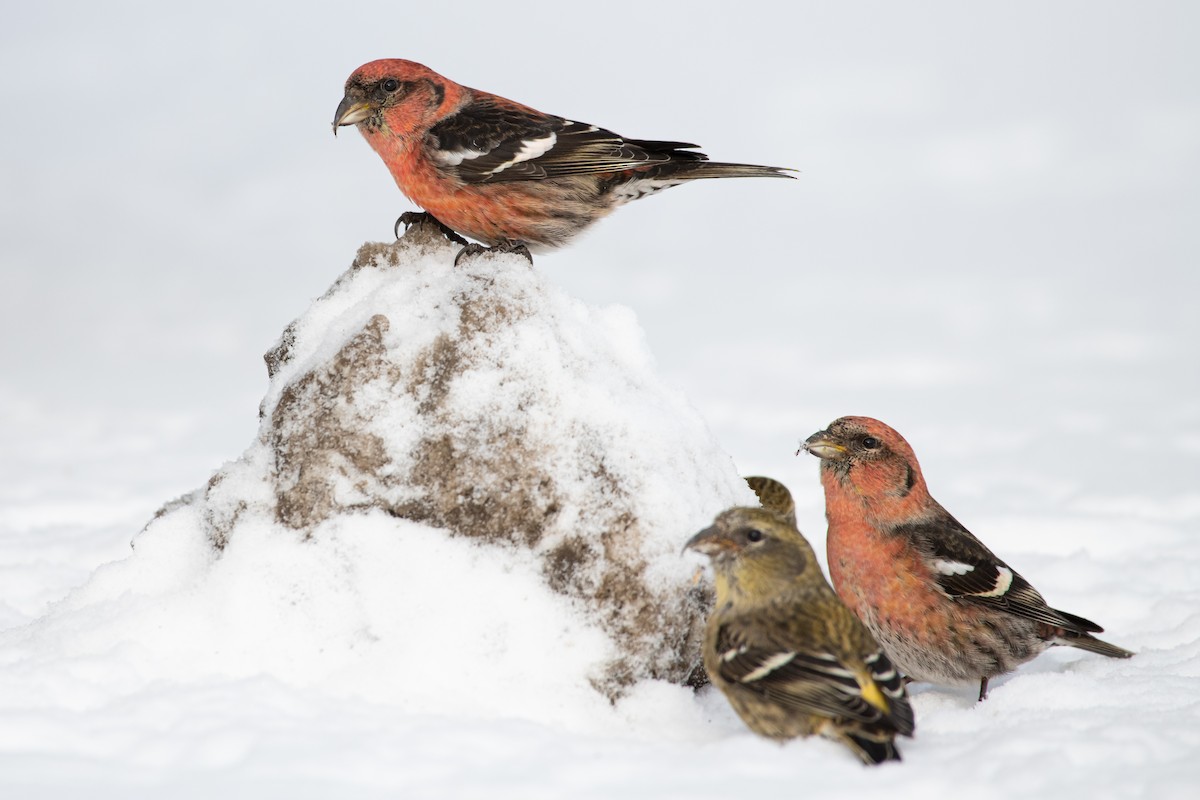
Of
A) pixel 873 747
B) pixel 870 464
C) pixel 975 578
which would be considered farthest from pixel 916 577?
pixel 873 747

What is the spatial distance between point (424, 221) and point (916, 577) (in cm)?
312

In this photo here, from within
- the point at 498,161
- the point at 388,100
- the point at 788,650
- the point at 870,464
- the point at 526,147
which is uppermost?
the point at 388,100

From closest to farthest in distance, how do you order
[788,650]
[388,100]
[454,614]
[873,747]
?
[873,747] < [788,650] < [454,614] < [388,100]

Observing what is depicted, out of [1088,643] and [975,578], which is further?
[1088,643]

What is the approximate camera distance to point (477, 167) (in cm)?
641

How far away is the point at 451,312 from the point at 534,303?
39cm

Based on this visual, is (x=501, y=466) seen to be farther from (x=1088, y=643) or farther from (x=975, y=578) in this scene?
(x=1088, y=643)

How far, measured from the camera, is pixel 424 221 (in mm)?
6684

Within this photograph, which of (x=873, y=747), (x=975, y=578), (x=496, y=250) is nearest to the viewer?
(x=873, y=747)

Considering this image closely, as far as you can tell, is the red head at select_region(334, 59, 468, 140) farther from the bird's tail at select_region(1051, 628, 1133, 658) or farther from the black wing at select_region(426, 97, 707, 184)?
the bird's tail at select_region(1051, 628, 1133, 658)

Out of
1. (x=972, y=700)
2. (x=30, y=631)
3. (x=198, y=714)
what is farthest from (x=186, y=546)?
(x=972, y=700)

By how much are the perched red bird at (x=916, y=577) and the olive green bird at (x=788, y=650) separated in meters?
1.11

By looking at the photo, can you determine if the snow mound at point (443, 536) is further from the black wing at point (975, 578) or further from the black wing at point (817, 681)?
the black wing at point (975, 578)

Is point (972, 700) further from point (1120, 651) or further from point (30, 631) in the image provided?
point (30, 631)
